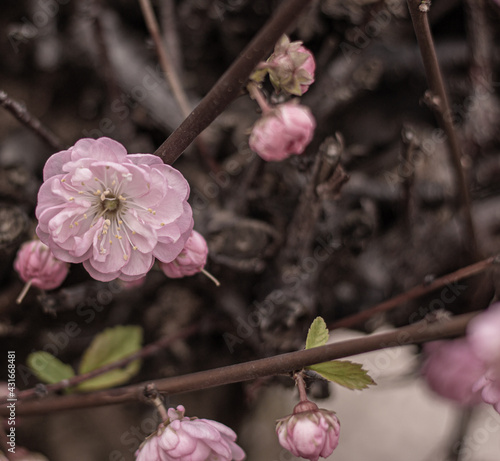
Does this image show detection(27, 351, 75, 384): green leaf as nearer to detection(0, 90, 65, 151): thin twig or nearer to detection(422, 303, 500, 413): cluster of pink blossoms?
detection(0, 90, 65, 151): thin twig

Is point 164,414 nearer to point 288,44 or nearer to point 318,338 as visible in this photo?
point 318,338

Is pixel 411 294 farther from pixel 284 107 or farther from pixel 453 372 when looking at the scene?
pixel 284 107

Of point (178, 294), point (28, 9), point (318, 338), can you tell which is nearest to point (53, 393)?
point (178, 294)

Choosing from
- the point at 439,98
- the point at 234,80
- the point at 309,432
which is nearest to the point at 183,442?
the point at 309,432

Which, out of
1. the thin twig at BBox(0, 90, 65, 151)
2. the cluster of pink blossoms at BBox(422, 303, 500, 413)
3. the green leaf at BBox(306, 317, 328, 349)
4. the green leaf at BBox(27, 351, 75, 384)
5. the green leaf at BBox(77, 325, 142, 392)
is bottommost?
the cluster of pink blossoms at BBox(422, 303, 500, 413)

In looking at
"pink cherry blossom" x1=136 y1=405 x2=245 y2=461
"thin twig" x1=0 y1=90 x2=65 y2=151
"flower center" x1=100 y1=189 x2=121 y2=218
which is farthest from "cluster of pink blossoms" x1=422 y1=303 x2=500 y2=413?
"thin twig" x1=0 y1=90 x2=65 y2=151
